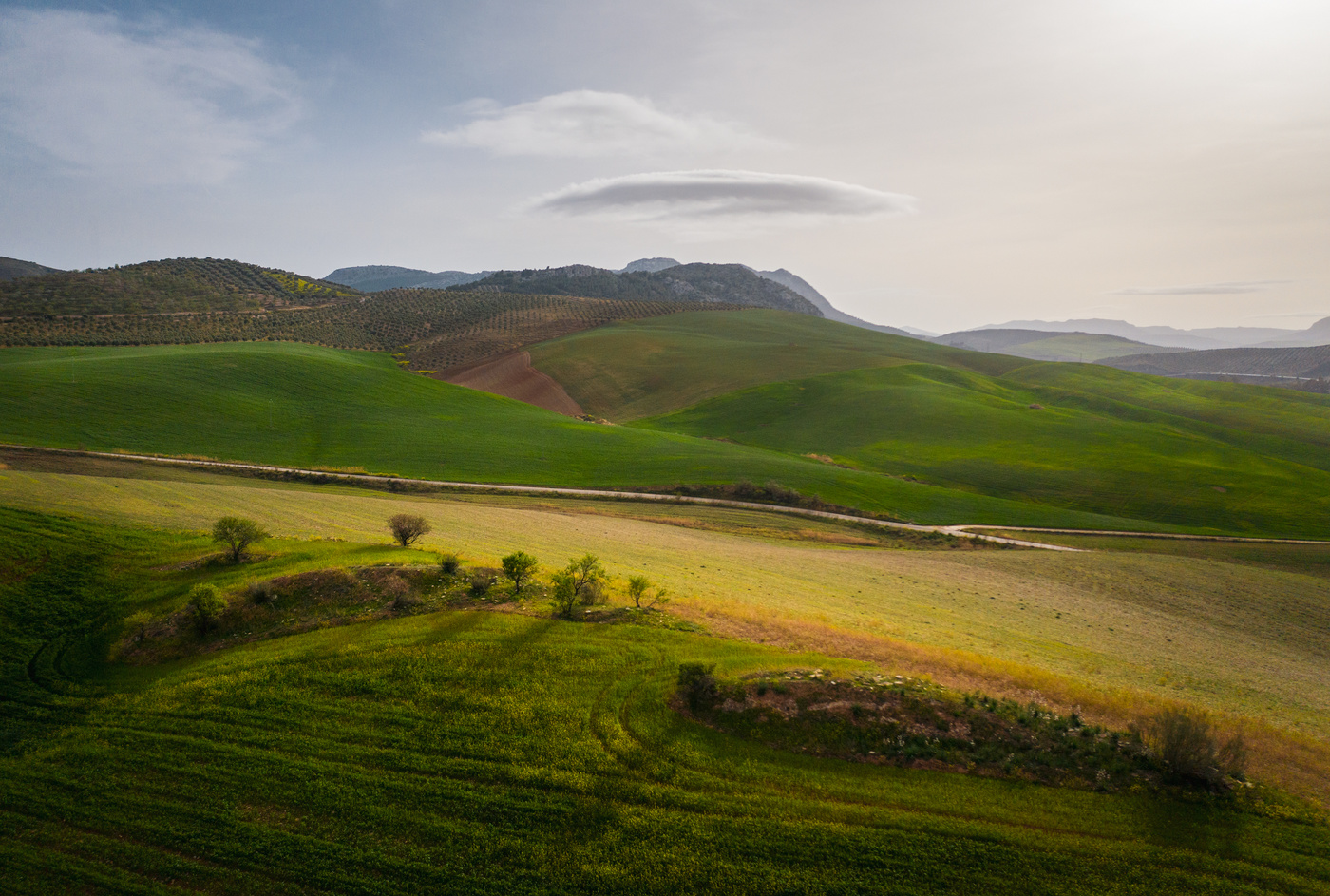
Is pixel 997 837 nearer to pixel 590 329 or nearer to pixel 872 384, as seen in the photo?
pixel 872 384

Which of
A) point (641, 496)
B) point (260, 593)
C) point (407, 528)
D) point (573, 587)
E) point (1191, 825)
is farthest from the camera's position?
point (641, 496)

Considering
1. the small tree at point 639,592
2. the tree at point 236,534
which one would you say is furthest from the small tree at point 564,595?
the tree at point 236,534

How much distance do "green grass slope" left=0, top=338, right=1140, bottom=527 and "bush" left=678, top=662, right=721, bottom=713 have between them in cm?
4352

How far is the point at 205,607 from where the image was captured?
20.0m

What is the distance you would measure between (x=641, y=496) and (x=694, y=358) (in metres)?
80.4

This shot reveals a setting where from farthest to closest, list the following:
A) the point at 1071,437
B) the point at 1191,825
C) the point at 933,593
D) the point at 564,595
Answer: the point at 1071,437 < the point at 933,593 < the point at 564,595 < the point at 1191,825

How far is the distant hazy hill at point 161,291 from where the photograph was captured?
106125mm

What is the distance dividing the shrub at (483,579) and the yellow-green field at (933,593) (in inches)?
218

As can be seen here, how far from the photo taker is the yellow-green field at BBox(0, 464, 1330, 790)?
2152cm

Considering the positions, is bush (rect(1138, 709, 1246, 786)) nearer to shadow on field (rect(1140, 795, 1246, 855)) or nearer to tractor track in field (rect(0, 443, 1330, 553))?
shadow on field (rect(1140, 795, 1246, 855))

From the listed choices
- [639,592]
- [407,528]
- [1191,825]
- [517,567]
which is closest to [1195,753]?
[1191,825]

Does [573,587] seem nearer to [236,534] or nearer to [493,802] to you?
[493,802]

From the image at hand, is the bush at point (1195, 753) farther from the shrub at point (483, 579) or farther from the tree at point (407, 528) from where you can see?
the tree at point (407, 528)

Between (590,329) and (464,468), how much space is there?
3956 inches
